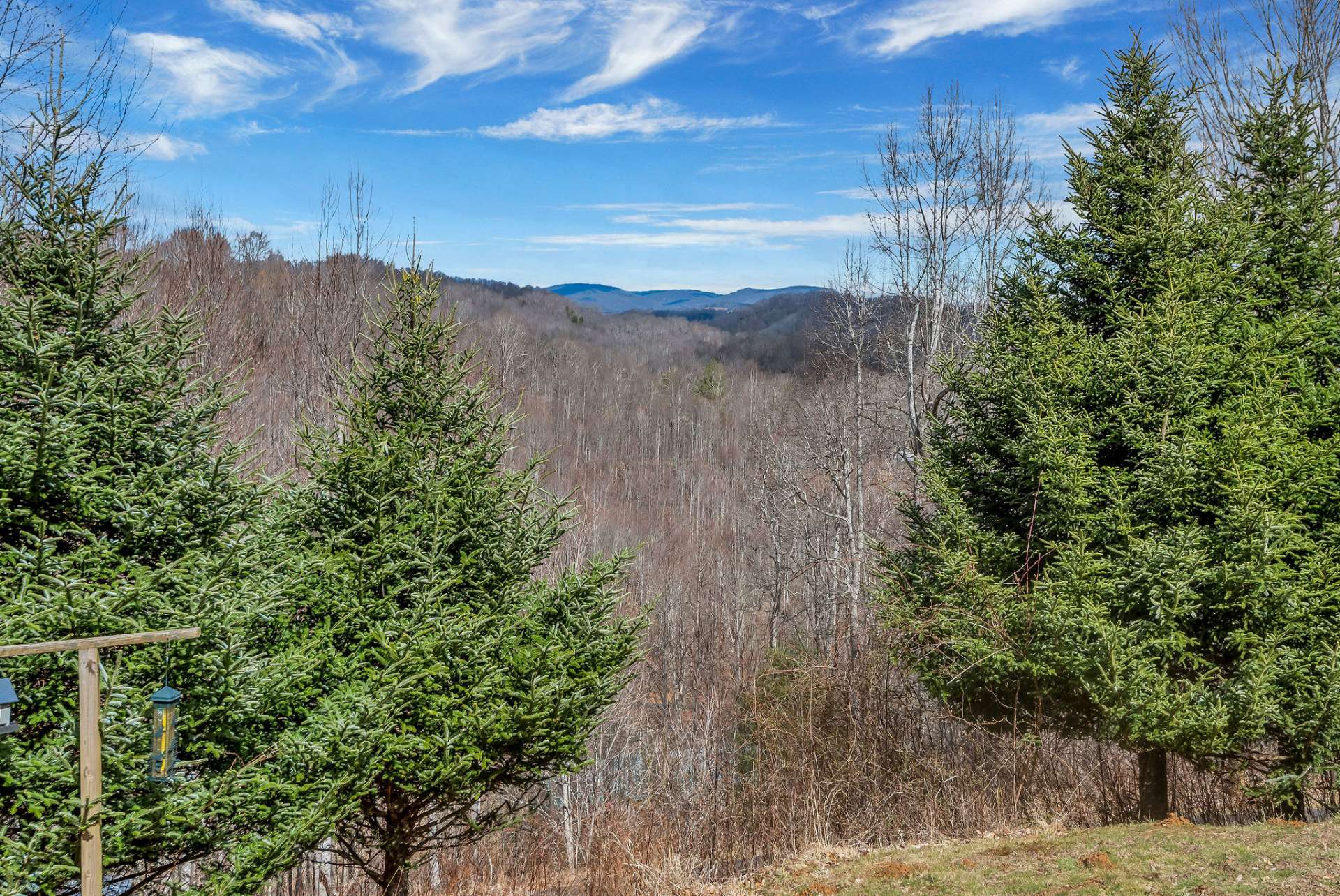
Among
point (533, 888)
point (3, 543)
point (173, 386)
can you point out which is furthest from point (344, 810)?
point (533, 888)

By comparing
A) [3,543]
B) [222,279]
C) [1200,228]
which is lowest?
[3,543]

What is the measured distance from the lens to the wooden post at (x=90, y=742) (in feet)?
13.6

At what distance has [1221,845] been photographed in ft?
20.3

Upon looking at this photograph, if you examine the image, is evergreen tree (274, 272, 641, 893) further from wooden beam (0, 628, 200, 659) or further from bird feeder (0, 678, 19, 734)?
bird feeder (0, 678, 19, 734)

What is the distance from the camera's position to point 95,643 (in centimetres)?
419

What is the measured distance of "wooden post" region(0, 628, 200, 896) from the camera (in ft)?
13.6

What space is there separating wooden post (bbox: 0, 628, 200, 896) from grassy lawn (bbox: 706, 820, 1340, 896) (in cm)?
491

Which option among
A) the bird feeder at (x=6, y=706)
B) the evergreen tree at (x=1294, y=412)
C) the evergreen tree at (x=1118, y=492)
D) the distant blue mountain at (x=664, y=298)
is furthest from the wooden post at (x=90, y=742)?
the distant blue mountain at (x=664, y=298)

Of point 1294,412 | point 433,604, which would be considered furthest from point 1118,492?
point 433,604

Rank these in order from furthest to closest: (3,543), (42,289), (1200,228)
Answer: (1200,228) → (42,289) → (3,543)

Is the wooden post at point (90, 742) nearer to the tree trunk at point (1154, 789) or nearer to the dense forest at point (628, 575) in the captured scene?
the dense forest at point (628, 575)

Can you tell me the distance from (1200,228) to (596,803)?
12.0 meters

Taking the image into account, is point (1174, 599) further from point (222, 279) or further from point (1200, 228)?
point (222, 279)

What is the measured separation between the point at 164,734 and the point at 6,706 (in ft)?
2.50
